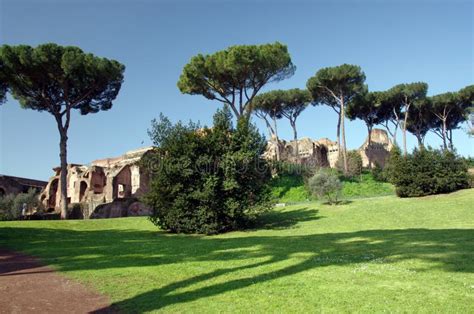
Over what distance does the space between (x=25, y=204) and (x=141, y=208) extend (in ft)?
26.9

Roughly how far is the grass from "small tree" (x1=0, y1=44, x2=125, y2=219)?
13.6 metres

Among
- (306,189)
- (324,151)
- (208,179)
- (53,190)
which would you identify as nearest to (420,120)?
(324,151)

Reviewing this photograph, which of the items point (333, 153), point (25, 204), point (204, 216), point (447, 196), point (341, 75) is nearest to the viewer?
point (204, 216)

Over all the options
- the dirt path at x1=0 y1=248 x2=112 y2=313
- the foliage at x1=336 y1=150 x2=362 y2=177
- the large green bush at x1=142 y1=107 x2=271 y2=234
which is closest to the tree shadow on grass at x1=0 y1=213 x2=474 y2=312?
the dirt path at x1=0 y1=248 x2=112 y2=313

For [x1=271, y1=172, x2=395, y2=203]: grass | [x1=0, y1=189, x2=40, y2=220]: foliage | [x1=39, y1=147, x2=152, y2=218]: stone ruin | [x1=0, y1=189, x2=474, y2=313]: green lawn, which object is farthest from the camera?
[x1=39, y1=147, x2=152, y2=218]: stone ruin

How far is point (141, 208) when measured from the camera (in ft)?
90.1

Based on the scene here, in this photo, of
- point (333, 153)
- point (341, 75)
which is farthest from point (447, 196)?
point (333, 153)

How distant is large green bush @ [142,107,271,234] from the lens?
14.5 meters

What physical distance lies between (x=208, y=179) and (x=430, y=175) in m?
11.6

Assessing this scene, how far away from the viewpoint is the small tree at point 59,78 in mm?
21750

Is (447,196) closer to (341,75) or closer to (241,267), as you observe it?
(241,267)

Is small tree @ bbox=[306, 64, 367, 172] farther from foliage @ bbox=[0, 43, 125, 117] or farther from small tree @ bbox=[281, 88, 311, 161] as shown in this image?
foliage @ bbox=[0, 43, 125, 117]

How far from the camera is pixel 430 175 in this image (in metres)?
19.0

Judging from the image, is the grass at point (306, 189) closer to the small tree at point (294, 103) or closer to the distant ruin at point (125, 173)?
the distant ruin at point (125, 173)
